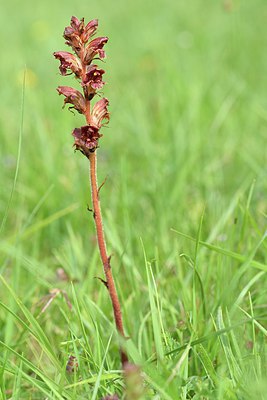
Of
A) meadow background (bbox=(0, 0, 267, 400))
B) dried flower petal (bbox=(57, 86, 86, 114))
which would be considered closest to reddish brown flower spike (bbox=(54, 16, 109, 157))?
dried flower petal (bbox=(57, 86, 86, 114))

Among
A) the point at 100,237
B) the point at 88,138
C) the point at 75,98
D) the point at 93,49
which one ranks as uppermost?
the point at 93,49

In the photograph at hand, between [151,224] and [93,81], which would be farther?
[151,224]

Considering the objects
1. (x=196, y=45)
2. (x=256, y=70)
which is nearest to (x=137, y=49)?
(x=196, y=45)

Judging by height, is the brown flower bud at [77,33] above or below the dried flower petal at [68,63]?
above

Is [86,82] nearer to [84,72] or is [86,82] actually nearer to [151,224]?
[84,72]

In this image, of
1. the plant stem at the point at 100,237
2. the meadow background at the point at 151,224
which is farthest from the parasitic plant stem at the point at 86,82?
the meadow background at the point at 151,224

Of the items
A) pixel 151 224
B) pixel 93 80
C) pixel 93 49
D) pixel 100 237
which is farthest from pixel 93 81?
pixel 151 224

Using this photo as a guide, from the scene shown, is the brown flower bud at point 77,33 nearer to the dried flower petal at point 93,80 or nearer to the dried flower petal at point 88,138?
the dried flower petal at point 93,80
